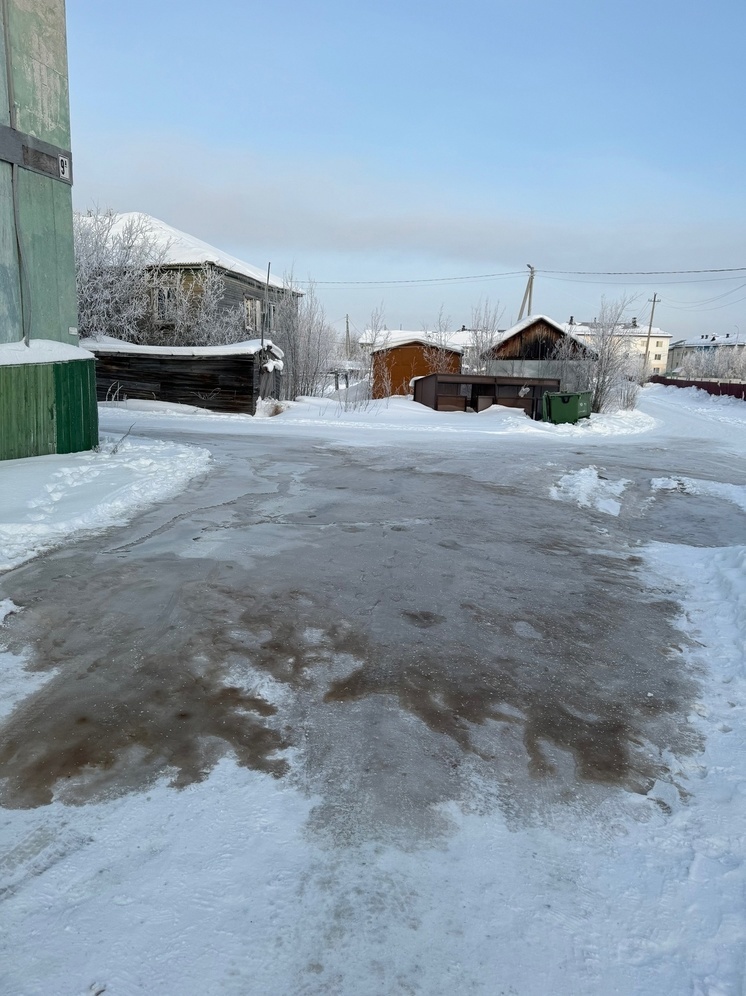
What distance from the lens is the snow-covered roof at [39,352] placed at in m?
8.32

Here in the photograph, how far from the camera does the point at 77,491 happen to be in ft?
24.3

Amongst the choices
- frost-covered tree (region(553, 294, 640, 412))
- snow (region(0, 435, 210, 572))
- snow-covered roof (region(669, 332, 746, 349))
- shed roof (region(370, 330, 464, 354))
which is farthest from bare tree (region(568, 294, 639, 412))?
snow-covered roof (region(669, 332, 746, 349))

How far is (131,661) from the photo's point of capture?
143 inches

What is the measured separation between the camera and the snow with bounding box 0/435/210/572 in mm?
5938

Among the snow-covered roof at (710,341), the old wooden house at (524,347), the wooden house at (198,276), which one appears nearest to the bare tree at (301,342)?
the wooden house at (198,276)

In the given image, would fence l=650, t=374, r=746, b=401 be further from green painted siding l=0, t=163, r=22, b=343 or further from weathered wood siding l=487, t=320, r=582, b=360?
green painted siding l=0, t=163, r=22, b=343

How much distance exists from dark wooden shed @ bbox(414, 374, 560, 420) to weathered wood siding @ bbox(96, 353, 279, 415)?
7127mm

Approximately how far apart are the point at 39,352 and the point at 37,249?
1423 mm

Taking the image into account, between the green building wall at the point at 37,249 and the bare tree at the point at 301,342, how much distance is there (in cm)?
1857

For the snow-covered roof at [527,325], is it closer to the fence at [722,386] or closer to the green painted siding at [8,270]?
the fence at [722,386]

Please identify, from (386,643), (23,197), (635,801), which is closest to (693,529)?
(386,643)

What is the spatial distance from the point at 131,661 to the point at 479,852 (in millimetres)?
2184

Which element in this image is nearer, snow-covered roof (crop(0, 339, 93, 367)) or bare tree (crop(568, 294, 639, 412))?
snow-covered roof (crop(0, 339, 93, 367))

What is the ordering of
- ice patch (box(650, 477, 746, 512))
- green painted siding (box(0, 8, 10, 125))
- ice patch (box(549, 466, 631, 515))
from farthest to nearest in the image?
ice patch (box(650, 477, 746, 512)) → ice patch (box(549, 466, 631, 515)) → green painted siding (box(0, 8, 10, 125))
